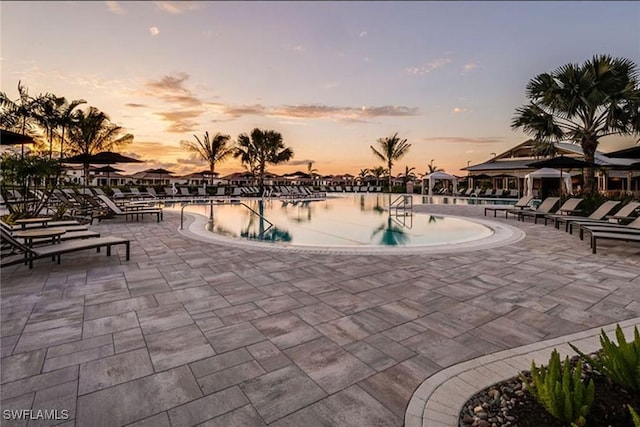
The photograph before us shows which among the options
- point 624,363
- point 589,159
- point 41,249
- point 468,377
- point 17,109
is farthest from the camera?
point 589,159

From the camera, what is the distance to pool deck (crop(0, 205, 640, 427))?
194 centimetres

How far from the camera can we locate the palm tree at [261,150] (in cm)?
3155

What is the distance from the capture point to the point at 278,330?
2.92 m

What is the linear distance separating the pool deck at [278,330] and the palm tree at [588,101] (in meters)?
7.71

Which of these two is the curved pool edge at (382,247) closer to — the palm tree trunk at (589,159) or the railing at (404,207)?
the palm tree trunk at (589,159)

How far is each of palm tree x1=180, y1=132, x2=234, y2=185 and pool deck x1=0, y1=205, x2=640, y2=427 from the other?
90.1ft

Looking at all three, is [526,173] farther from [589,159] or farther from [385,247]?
[385,247]

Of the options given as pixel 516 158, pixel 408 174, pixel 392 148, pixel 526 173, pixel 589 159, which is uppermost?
pixel 392 148

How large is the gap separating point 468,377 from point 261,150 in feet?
102

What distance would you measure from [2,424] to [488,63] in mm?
17049

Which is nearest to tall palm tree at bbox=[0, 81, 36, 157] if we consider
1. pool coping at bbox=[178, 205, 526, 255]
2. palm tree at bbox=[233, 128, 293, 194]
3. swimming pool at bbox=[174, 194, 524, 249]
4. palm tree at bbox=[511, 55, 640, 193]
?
swimming pool at bbox=[174, 194, 524, 249]

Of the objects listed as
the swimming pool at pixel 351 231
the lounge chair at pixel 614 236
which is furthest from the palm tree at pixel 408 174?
the lounge chair at pixel 614 236

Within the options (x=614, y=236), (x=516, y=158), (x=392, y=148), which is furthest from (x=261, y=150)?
(x=614, y=236)

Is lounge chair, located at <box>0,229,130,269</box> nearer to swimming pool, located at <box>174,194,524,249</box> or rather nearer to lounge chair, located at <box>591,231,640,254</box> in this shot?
swimming pool, located at <box>174,194,524,249</box>
